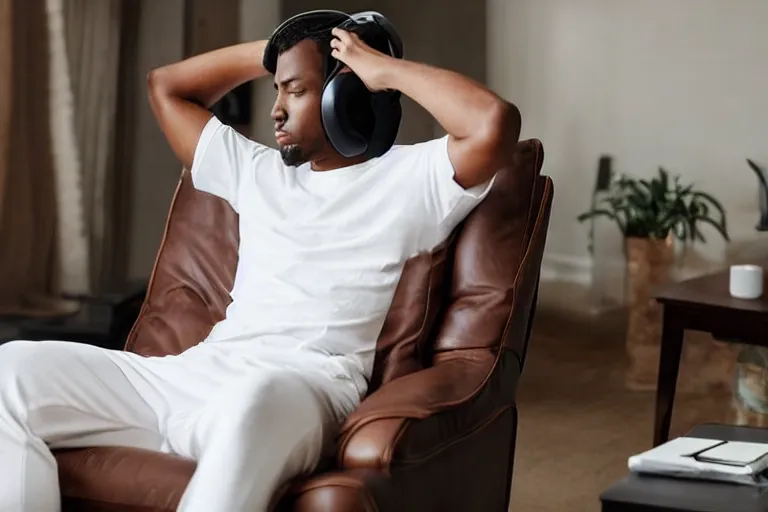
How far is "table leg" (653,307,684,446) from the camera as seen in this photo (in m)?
2.81

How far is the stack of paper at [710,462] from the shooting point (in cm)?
165

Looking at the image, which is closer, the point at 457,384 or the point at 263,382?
the point at 263,382

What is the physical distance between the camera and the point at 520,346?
6.52 ft

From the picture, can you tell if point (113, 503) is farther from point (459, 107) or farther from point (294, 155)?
point (459, 107)

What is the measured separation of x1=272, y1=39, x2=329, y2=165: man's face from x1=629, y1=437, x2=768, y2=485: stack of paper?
778mm

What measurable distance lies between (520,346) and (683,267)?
2.88 meters

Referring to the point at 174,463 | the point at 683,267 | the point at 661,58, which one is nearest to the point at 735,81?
the point at 661,58

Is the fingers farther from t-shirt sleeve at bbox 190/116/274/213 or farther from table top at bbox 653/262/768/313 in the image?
table top at bbox 653/262/768/313

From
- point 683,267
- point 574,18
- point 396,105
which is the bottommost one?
point 683,267

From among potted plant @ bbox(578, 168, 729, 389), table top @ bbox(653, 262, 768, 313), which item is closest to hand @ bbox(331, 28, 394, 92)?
table top @ bbox(653, 262, 768, 313)

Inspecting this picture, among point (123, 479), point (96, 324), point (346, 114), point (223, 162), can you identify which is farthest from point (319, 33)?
point (96, 324)

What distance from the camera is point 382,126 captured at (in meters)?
1.98

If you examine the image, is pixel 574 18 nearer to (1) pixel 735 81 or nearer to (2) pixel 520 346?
(1) pixel 735 81

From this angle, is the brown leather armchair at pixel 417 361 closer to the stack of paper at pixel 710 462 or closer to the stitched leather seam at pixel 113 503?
the stitched leather seam at pixel 113 503
